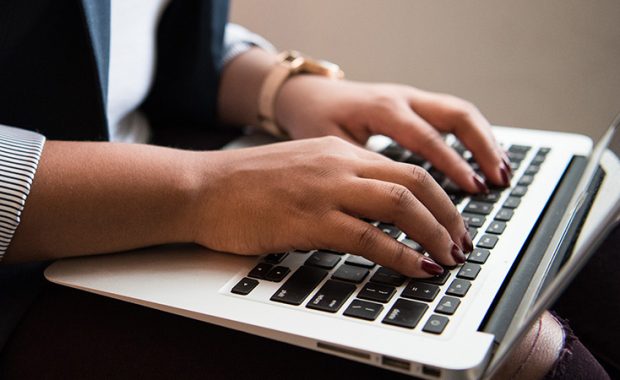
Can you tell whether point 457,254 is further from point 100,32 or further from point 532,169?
point 100,32

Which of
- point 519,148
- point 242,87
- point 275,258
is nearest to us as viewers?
point 275,258

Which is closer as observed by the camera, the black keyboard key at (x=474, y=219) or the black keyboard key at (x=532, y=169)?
the black keyboard key at (x=474, y=219)

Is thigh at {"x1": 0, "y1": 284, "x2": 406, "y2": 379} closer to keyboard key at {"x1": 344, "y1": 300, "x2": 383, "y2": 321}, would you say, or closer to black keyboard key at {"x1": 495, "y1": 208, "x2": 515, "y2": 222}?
keyboard key at {"x1": 344, "y1": 300, "x2": 383, "y2": 321}

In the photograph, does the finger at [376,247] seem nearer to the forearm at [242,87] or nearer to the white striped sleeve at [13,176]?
the white striped sleeve at [13,176]

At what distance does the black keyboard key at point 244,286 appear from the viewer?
0.51m

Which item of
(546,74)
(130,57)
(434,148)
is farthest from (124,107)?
(546,74)

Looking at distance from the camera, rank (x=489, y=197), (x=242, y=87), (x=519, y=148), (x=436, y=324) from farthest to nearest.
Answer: (x=242, y=87) < (x=519, y=148) < (x=489, y=197) < (x=436, y=324)

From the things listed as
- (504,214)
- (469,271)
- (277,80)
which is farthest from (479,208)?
(277,80)

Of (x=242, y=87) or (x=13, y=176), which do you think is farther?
(x=242, y=87)

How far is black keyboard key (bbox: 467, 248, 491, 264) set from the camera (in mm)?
528

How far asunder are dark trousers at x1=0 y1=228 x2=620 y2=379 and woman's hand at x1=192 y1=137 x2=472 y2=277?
0.24ft

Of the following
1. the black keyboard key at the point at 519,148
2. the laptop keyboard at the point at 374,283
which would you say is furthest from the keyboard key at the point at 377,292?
the black keyboard key at the point at 519,148

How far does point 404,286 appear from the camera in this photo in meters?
0.50

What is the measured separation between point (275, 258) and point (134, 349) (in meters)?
0.12
